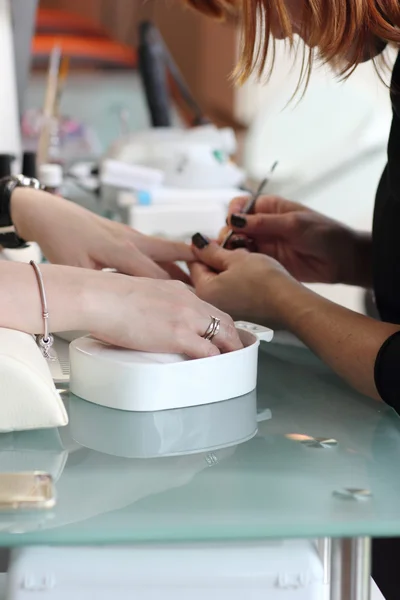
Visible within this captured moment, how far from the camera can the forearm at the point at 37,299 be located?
97 centimetres

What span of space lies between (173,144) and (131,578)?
6.17 ft

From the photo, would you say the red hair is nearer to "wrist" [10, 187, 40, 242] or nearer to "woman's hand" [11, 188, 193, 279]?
"woman's hand" [11, 188, 193, 279]

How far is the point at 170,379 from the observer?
37.0 inches

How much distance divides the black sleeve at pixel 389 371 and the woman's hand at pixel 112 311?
167 millimetres

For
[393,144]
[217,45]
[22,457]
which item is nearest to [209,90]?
[217,45]

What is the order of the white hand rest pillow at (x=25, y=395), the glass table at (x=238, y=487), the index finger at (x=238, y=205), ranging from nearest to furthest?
1. the glass table at (x=238, y=487)
2. the white hand rest pillow at (x=25, y=395)
3. the index finger at (x=238, y=205)

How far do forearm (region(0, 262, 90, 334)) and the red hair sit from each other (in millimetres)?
398

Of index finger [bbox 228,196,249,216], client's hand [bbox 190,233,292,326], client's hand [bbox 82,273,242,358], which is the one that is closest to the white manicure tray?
client's hand [bbox 82,273,242,358]

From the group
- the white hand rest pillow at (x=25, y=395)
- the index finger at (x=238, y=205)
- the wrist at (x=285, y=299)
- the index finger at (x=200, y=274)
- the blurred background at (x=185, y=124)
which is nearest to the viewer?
the white hand rest pillow at (x=25, y=395)

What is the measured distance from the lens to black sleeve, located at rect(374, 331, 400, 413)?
A: 993 millimetres

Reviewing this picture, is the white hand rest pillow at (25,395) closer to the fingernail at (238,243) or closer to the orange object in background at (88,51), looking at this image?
the fingernail at (238,243)

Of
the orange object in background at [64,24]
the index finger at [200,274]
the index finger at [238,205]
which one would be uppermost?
the orange object in background at [64,24]

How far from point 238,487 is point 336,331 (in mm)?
389

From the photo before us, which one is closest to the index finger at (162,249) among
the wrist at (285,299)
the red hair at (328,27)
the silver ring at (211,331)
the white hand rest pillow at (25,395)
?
the wrist at (285,299)
